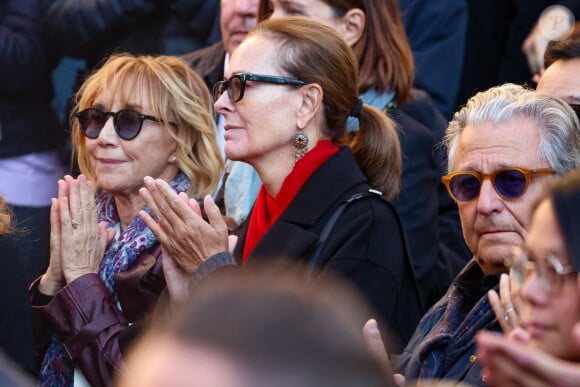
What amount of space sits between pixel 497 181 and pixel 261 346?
81.4 inches

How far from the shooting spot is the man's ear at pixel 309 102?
3.94m

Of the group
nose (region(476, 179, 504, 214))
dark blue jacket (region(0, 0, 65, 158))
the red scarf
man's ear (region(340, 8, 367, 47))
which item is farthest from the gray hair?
dark blue jacket (region(0, 0, 65, 158))

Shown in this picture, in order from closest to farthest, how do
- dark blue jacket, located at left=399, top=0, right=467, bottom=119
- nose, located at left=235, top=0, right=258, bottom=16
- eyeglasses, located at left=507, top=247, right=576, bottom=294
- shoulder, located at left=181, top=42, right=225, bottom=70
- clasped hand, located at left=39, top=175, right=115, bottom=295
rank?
1. eyeglasses, located at left=507, top=247, right=576, bottom=294
2. clasped hand, located at left=39, top=175, right=115, bottom=295
3. nose, located at left=235, top=0, right=258, bottom=16
4. shoulder, located at left=181, top=42, right=225, bottom=70
5. dark blue jacket, located at left=399, top=0, right=467, bottom=119

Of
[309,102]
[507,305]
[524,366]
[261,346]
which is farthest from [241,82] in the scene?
[261,346]

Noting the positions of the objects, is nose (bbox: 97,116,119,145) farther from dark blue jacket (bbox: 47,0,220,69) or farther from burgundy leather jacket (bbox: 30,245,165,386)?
dark blue jacket (bbox: 47,0,220,69)

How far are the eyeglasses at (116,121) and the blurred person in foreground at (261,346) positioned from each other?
3.13m

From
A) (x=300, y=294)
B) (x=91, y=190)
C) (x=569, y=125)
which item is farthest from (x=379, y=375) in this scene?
(x=91, y=190)

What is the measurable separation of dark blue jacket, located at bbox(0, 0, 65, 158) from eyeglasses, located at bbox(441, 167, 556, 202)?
127 inches

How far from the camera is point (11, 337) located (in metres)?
3.62

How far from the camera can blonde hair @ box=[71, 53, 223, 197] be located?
4539mm

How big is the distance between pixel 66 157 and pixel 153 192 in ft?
6.89

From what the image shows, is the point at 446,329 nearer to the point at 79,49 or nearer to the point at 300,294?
the point at 300,294

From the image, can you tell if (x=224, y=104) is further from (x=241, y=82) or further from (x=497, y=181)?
(x=497, y=181)

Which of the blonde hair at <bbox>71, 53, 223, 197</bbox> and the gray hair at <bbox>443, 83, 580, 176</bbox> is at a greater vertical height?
the gray hair at <bbox>443, 83, 580, 176</bbox>
